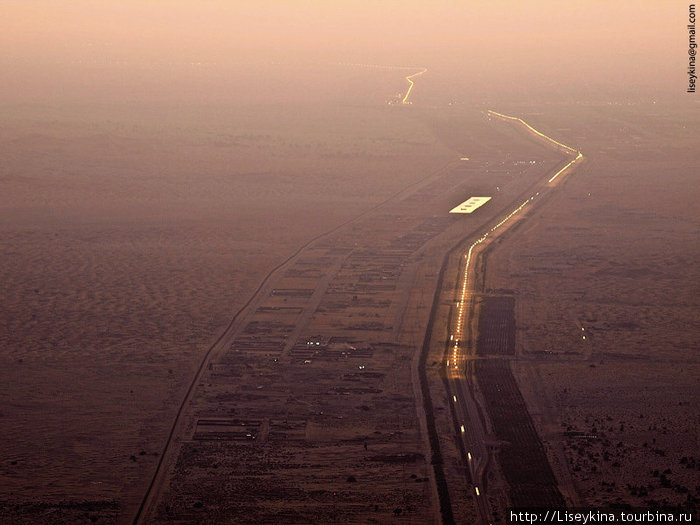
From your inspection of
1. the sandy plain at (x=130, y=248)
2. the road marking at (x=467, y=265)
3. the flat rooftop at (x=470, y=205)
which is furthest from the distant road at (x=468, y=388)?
the sandy plain at (x=130, y=248)

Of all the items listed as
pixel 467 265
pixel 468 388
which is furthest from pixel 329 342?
pixel 467 265

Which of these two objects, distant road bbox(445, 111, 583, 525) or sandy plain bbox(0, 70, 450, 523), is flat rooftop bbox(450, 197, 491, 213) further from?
sandy plain bbox(0, 70, 450, 523)

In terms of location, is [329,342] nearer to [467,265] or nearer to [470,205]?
[467,265]

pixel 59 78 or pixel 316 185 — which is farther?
pixel 59 78

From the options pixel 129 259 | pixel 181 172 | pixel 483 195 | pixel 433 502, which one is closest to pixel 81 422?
pixel 433 502

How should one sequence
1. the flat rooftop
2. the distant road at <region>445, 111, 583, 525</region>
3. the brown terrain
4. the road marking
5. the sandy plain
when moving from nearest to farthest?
the brown terrain, the distant road at <region>445, 111, 583, 525</region>, the sandy plain, the road marking, the flat rooftop

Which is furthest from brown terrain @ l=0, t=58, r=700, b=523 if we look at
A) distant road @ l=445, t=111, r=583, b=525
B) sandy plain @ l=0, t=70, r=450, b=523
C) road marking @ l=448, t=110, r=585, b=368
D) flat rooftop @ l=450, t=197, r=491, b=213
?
flat rooftop @ l=450, t=197, r=491, b=213

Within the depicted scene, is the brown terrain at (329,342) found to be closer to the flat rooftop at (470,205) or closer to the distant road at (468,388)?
the distant road at (468,388)

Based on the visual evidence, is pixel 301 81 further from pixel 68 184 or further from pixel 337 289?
pixel 337 289
